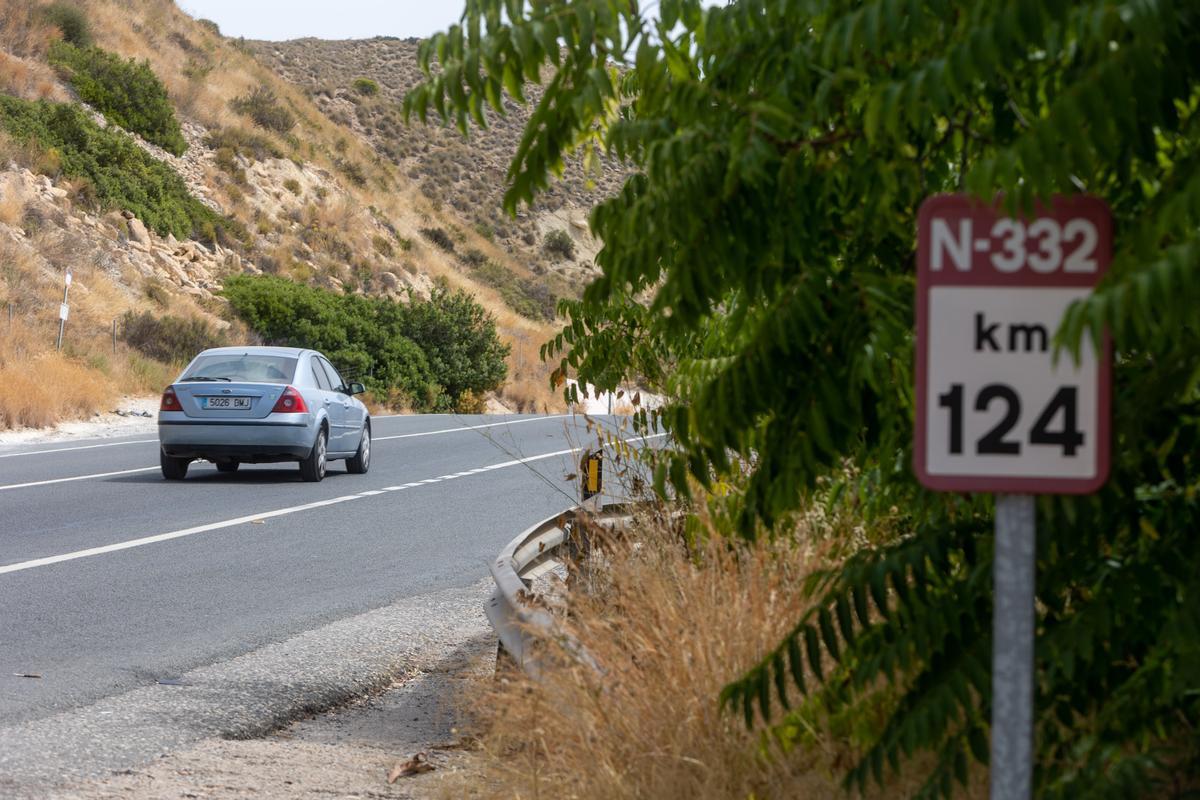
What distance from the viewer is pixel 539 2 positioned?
3.19 m

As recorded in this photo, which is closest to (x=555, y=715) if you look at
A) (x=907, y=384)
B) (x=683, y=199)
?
(x=907, y=384)

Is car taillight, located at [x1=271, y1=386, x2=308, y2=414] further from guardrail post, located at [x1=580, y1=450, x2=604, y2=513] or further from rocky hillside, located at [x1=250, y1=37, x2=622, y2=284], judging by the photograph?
rocky hillside, located at [x1=250, y1=37, x2=622, y2=284]

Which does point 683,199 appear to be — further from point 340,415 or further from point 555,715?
point 340,415

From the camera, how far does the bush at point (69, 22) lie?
4691 centimetres

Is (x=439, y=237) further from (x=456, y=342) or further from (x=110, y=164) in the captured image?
(x=110, y=164)

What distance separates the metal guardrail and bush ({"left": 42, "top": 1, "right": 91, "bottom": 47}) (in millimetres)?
44026

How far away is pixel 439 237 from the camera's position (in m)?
64.4

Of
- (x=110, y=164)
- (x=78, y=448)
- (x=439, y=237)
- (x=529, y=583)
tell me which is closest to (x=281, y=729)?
(x=529, y=583)

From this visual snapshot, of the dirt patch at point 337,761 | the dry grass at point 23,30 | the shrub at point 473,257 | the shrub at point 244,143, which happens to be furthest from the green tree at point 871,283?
the shrub at point 473,257

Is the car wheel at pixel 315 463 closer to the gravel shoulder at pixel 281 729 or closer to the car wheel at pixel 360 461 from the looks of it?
the car wheel at pixel 360 461

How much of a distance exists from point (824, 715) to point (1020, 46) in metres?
2.06

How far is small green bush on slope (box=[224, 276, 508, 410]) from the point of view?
37656 mm

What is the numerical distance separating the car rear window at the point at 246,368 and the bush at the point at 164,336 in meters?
16.2

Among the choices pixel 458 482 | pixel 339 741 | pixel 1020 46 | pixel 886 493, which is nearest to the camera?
pixel 1020 46
